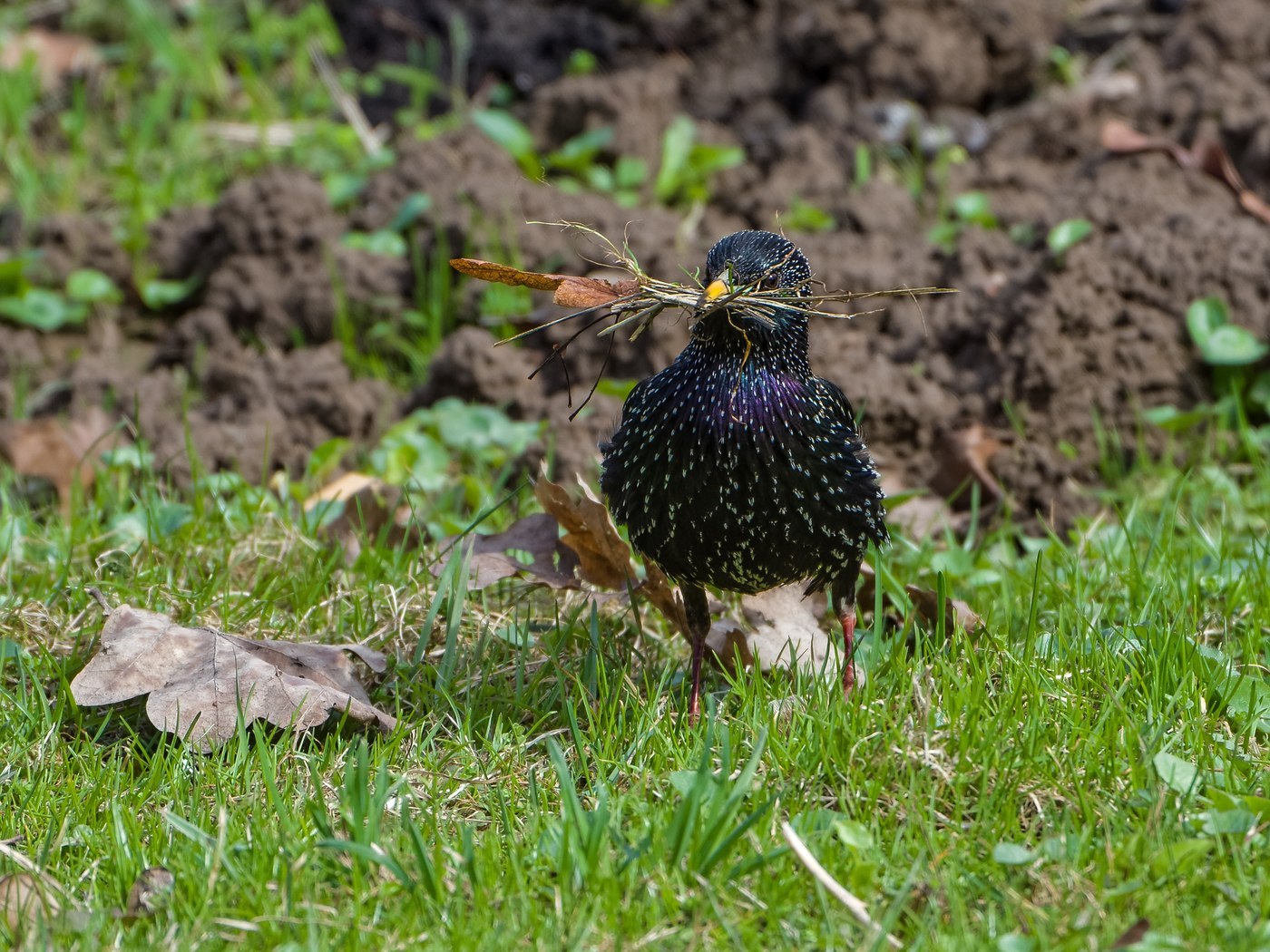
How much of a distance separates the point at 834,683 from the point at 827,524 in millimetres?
371

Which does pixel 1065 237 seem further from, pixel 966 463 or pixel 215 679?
pixel 215 679

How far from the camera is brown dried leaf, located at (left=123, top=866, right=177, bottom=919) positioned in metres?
2.59

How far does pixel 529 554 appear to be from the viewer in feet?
13.2

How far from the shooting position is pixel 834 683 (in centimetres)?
312

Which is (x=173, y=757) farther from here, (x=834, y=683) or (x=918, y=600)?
(x=918, y=600)

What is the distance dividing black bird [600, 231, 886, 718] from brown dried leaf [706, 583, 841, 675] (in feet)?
0.57

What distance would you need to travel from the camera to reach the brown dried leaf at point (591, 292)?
3068 millimetres

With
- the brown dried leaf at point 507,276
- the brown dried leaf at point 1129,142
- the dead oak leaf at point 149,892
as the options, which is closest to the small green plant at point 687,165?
the brown dried leaf at point 1129,142

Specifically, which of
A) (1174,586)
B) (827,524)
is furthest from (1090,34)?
(827,524)

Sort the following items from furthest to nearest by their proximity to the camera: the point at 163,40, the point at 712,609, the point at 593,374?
the point at 163,40 → the point at 593,374 → the point at 712,609

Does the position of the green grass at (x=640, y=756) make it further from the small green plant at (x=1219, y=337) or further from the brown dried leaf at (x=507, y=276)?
the brown dried leaf at (x=507, y=276)

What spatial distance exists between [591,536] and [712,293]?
0.91 metres

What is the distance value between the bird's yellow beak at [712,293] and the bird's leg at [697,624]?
741 millimetres

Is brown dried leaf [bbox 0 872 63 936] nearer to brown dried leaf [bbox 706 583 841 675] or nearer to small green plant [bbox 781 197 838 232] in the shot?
brown dried leaf [bbox 706 583 841 675]
